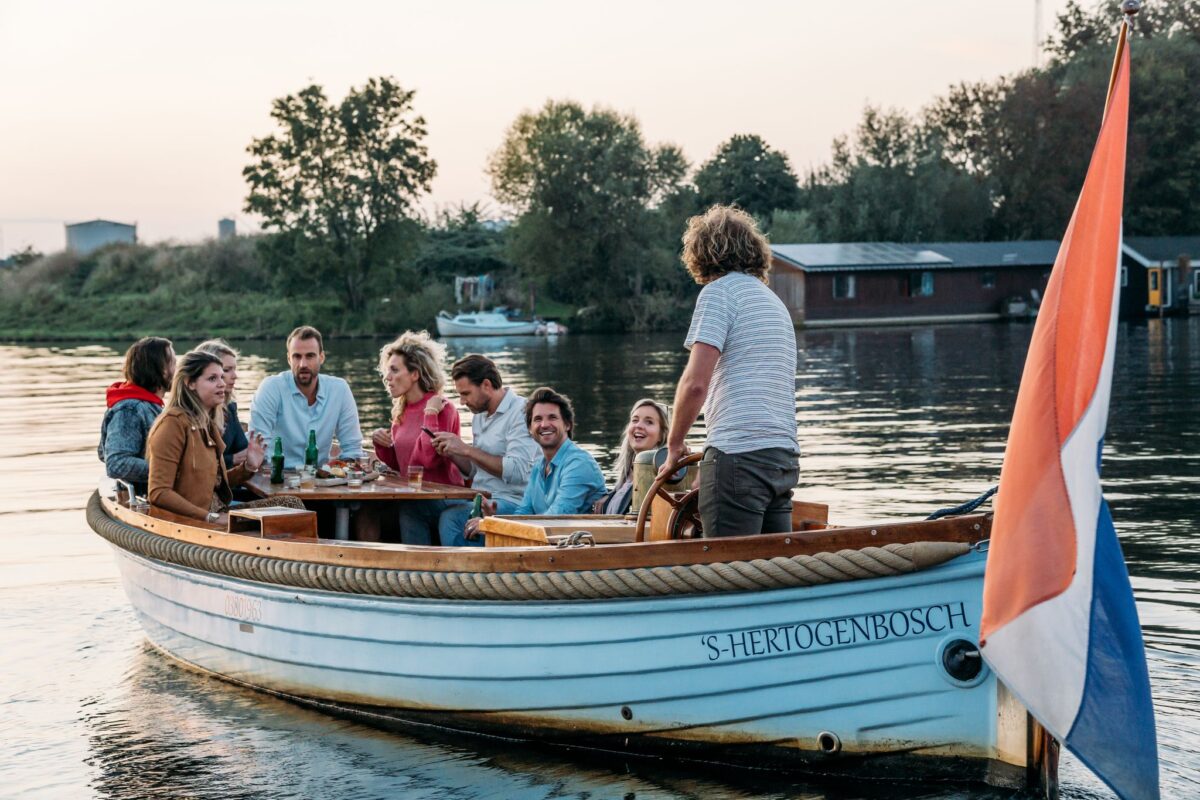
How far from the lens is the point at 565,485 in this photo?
6.56m

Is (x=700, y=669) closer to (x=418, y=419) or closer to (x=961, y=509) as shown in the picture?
(x=961, y=509)

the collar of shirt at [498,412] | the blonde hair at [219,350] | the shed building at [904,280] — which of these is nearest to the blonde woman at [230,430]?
the blonde hair at [219,350]

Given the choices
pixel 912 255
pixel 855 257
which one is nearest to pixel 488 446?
pixel 855 257

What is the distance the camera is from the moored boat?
4695mm

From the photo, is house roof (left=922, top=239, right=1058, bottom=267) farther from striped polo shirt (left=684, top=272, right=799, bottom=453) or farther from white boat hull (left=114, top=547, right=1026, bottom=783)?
striped polo shirt (left=684, top=272, right=799, bottom=453)

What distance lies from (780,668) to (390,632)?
166 centimetres

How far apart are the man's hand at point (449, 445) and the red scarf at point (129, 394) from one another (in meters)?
1.43

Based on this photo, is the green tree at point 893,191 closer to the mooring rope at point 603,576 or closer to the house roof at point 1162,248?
the house roof at point 1162,248

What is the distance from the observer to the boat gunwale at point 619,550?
4.64m

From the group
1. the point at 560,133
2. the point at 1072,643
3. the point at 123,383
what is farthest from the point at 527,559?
the point at 560,133

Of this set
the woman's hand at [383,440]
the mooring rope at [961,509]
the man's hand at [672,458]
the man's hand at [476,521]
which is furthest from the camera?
the woman's hand at [383,440]

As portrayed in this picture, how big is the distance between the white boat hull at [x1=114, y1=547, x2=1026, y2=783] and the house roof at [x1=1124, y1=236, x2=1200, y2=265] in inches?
1907

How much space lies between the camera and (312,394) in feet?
27.2

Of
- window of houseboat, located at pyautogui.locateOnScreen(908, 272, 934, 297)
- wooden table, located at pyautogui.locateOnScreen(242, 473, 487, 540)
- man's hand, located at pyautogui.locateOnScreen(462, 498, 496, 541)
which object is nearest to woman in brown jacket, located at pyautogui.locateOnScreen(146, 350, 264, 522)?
wooden table, located at pyautogui.locateOnScreen(242, 473, 487, 540)
